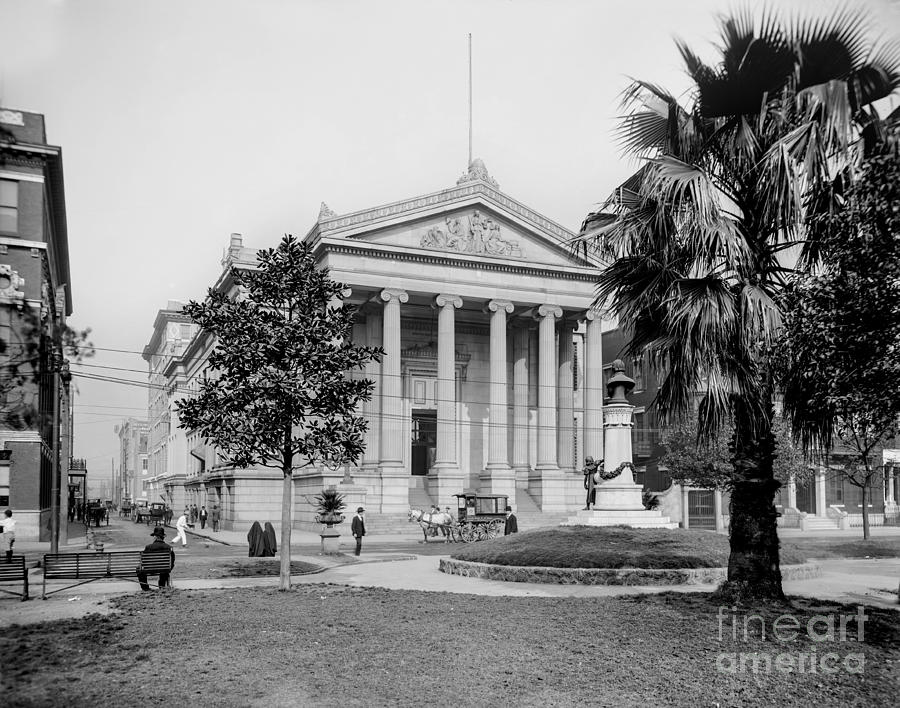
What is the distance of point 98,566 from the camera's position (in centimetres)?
1642

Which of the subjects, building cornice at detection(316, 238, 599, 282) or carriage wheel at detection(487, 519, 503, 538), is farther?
building cornice at detection(316, 238, 599, 282)

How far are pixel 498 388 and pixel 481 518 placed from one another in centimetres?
1705

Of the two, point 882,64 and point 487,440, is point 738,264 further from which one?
point 487,440

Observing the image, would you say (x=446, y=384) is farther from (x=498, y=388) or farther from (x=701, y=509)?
(x=701, y=509)

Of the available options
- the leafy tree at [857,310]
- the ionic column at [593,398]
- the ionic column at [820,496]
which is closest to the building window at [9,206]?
the leafy tree at [857,310]

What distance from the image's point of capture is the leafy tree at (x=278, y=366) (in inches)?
639

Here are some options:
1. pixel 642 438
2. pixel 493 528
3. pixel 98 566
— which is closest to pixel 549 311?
pixel 642 438

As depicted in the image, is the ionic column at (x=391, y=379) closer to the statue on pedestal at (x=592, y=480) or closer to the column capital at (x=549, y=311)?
the column capital at (x=549, y=311)

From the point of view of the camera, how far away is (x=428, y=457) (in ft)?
198

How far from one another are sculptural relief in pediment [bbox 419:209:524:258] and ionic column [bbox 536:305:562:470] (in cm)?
446

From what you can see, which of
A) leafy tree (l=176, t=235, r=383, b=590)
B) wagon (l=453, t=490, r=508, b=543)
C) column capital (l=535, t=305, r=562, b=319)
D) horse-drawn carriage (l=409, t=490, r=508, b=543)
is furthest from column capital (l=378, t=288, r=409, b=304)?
leafy tree (l=176, t=235, r=383, b=590)

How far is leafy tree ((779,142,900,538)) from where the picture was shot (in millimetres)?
10117

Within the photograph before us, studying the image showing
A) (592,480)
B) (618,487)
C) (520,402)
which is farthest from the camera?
(520,402)

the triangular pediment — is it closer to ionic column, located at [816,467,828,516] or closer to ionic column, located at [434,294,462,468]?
ionic column, located at [434,294,462,468]
